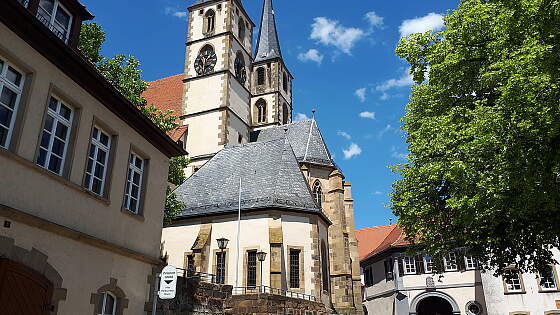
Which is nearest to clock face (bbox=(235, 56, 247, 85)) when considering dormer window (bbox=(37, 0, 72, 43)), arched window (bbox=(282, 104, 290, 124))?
arched window (bbox=(282, 104, 290, 124))

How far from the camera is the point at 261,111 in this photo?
4028 centimetres

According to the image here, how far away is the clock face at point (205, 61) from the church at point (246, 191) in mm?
95

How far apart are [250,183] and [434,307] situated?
57.5 feet

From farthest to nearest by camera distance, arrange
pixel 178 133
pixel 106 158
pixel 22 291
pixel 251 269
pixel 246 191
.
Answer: pixel 178 133 < pixel 246 191 < pixel 251 269 < pixel 106 158 < pixel 22 291

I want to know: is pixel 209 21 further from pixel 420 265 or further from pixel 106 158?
pixel 106 158

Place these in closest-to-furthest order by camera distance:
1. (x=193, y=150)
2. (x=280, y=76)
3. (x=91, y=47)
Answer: (x=91, y=47)
(x=193, y=150)
(x=280, y=76)

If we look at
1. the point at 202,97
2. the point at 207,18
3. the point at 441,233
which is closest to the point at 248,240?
the point at 441,233

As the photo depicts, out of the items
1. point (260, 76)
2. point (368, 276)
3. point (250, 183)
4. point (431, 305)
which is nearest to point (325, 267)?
point (250, 183)

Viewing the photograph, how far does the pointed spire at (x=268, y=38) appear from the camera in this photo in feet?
144

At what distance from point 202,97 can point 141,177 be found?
915 inches

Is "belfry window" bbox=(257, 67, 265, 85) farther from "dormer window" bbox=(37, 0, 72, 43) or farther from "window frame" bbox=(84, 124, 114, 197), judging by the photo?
"window frame" bbox=(84, 124, 114, 197)

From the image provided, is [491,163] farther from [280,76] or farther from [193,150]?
[280,76]

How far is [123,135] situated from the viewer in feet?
32.5

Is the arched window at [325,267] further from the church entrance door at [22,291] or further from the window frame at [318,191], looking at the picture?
the church entrance door at [22,291]
